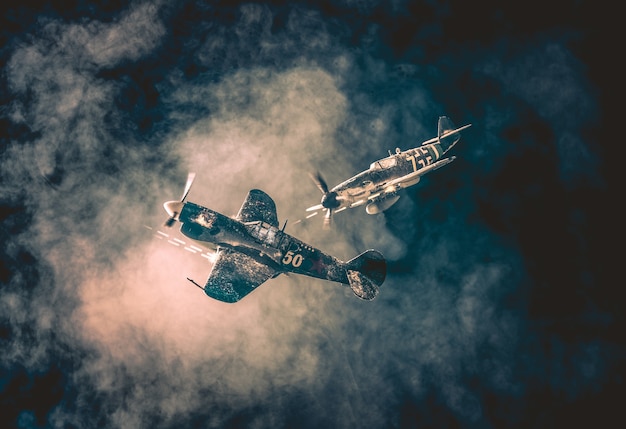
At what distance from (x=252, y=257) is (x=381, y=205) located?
6.85 metres

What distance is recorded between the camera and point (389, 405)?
15.6m

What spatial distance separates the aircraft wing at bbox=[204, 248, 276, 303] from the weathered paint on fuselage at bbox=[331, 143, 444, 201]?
5.19m

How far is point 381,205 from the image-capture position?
15.9 metres

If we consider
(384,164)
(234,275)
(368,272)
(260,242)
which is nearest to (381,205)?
(384,164)

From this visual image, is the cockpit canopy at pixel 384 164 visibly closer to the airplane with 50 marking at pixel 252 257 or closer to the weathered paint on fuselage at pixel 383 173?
the weathered paint on fuselage at pixel 383 173

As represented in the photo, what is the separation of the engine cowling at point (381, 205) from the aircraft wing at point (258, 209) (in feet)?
15.7

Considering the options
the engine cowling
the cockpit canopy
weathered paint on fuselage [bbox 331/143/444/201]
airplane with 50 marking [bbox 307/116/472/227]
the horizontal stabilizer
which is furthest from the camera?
the horizontal stabilizer

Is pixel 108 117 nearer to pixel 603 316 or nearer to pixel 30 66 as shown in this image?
pixel 30 66

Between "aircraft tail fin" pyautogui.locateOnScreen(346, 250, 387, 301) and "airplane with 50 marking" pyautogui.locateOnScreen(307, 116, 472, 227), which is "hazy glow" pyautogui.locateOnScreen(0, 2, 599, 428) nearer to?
"airplane with 50 marking" pyautogui.locateOnScreen(307, 116, 472, 227)

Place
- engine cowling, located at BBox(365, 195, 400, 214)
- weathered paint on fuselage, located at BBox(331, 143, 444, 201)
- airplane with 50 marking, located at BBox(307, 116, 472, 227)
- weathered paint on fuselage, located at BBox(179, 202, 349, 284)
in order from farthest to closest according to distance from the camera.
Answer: engine cowling, located at BBox(365, 195, 400, 214), weathered paint on fuselage, located at BBox(331, 143, 444, 201), airplane with 50 marking, located at BBox(307, 116, 472, 227), weathered paint on fuselage, located at BBox(179, 202, 349, 284)

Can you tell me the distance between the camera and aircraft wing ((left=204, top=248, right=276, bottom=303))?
45.8ft

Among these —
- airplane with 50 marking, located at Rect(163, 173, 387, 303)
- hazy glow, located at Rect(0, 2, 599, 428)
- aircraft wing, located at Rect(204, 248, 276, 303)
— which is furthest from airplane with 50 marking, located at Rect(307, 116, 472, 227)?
aircraft wing, located at Rect(204, 248, 276, 303)

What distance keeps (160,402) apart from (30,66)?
18.1m

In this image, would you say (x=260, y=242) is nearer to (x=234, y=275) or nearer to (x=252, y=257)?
(x=252, y=257)
